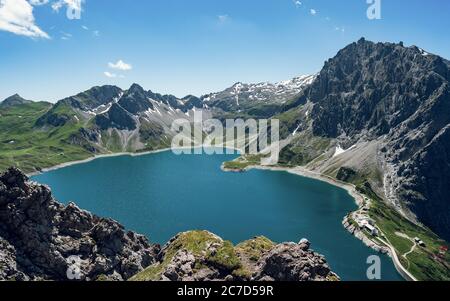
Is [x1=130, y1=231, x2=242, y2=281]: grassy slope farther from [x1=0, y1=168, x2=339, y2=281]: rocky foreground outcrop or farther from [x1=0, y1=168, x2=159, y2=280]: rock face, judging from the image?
[x1=0, y1=168, x2=159, y2=280]: rock face

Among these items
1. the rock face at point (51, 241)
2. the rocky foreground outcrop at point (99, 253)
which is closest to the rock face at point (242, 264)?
the rocky foreground outcrop at point (99, 253)

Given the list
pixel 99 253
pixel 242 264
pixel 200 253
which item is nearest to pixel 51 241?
pixel 99 253

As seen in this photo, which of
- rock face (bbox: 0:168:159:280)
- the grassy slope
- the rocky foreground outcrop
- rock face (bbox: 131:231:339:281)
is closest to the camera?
rock face (bbox: 131:231:339:281)

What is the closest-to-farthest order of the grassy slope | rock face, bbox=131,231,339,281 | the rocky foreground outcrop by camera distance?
rock face, bbox=131,231,339,281 < the rocky foreground outcrop < the grassy slope

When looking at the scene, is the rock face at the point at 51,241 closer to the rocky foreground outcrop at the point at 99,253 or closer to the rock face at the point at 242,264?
the rocky foreground outcrop at the point at 99,253

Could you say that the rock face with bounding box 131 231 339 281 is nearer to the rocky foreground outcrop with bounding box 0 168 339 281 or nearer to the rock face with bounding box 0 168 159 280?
the rocky foreground outcrop with bounding box 0 168 339 281

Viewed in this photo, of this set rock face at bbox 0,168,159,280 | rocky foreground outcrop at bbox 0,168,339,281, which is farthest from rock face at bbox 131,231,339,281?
rock face at bbox 0,168,159,280

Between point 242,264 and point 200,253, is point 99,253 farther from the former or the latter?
point 242,264

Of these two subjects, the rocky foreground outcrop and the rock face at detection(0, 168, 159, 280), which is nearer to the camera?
the rocky foreground outcrop
